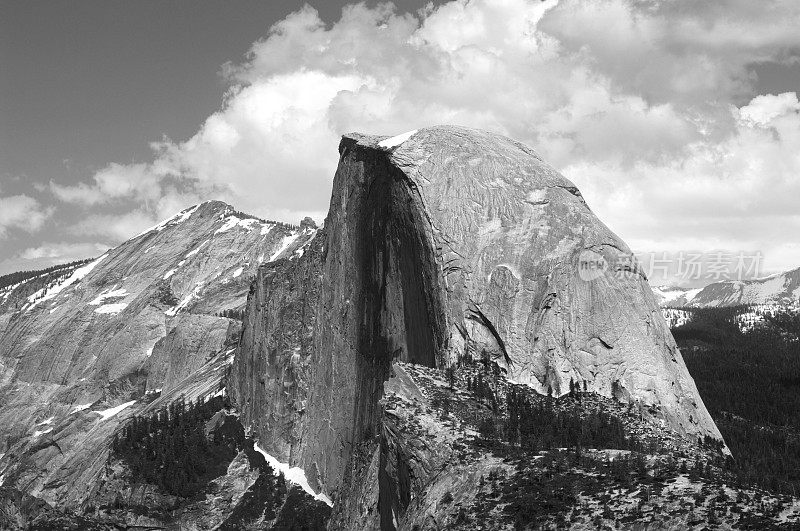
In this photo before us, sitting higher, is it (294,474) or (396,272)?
(396,272)

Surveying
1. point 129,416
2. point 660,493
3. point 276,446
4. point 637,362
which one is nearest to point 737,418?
point 276,446

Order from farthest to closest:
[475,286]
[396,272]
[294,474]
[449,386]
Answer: [294,474]
[396,272]
[475,286]
[449,386]

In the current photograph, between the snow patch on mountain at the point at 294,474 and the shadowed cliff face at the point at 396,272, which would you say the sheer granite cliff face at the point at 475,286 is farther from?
the snow patch on mountain at the point at 294,474

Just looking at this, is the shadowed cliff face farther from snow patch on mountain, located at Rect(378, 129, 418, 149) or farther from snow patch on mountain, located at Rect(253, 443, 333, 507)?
snow patch on mountain, located at Rect(253, 443, 333, 507)

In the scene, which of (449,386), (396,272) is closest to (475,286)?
(449,386)

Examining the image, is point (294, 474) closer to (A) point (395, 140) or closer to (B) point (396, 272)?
(B) point (396, 272)

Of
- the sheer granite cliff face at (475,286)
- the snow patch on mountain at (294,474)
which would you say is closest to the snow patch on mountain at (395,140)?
the sheer granite cliff face at (475,286)

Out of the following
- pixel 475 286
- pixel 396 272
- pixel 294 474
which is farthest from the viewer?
pixel 294 474

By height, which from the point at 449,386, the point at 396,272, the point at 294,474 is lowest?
the point at 294,474
